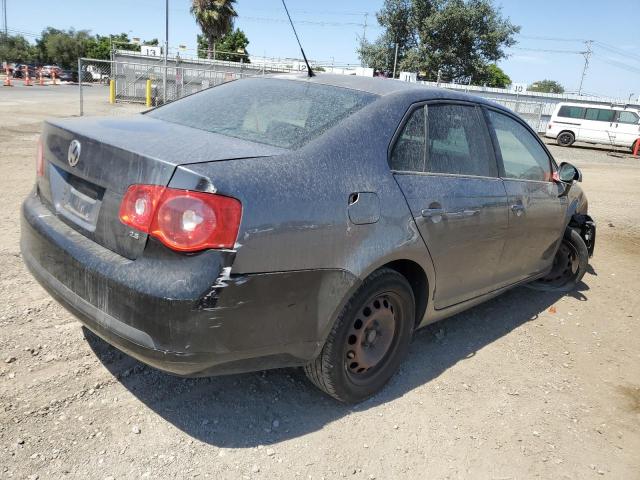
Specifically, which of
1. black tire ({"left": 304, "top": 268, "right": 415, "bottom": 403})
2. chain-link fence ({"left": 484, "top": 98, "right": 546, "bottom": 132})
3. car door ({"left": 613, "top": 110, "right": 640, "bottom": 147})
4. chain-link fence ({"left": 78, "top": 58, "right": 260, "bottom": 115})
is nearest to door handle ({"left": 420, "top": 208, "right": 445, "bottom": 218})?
black tire ({"left": 304, "top": 268, "right": 415, "bottom": 403})

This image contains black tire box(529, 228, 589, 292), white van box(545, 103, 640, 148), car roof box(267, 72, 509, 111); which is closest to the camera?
car roof box(267, 72, 509, 111)

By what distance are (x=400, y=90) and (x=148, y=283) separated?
181 cm

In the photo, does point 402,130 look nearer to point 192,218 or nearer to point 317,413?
point 192,218

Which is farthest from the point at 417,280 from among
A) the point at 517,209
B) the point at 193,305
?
the point at 193,305

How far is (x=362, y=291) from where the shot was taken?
264 cm

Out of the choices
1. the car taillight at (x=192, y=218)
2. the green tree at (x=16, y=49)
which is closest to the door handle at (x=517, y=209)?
the car taillight at (x=192, y=218)

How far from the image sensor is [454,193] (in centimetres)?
313

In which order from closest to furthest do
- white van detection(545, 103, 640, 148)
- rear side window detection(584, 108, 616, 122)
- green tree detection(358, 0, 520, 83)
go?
white van detection(545, 103, 640, 148) < rear side window detection(584, 108, 616, 122) < green tree detection(358, 0, 520, 83)

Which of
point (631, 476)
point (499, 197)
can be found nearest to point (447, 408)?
point (631, 476)

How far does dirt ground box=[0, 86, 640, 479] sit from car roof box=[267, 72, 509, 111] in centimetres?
169

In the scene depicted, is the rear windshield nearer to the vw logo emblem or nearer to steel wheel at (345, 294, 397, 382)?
the vw logo emblem

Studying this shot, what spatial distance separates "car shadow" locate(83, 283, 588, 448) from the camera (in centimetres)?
262

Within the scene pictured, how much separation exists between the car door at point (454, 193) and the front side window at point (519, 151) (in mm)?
212

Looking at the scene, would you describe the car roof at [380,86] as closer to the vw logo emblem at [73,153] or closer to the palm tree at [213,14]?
the vw logo emblem at [73,153]
